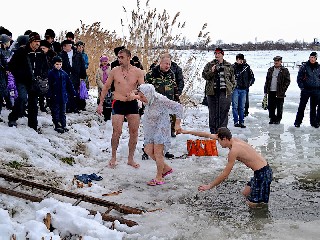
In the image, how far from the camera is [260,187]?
16.8 feet

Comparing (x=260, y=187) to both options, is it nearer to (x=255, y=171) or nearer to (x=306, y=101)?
(x=255, y=171)

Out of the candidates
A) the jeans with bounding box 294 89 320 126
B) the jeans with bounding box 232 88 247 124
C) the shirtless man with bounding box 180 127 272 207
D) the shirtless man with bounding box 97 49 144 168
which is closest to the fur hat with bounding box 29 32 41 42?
the shirtless man with bounding box 97 49 144 168

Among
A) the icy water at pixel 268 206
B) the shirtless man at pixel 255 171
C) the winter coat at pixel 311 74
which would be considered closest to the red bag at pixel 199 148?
the icy water at pixel 268 206

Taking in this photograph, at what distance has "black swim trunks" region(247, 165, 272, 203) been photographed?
5113 millimetres

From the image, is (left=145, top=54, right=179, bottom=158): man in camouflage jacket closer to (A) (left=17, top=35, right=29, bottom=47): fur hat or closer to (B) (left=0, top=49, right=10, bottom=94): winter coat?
(A) (left=17, top=35, right=29, bottom=47): fur hat

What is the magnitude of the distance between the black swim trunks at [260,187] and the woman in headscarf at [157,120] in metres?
1.38

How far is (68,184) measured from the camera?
5.65 metres

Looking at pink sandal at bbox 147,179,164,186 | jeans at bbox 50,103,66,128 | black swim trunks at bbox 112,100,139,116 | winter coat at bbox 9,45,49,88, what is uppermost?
winter coat at bbox 9,45,49,88

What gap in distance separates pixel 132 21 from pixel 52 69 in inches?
124

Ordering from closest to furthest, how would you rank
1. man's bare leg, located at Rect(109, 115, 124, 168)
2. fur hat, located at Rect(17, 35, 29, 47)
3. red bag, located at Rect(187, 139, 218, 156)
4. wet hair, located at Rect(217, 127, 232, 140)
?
wet hair, located at Rect(217, 127, 232, 140) → man's bare leg, located at Rect(109, 115, 124, 168) → fur hat, located at Rect(17, 35, 29, 47) → red bag, located at Rect(187, 139, 218, 156)

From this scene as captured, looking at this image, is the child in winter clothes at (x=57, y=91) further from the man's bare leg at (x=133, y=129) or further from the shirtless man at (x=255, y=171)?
the shirtless man at (x=255, y=171)

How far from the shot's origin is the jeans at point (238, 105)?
34.2 feet

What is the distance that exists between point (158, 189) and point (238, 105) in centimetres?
532

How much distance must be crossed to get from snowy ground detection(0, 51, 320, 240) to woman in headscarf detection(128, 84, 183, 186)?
40 cm
